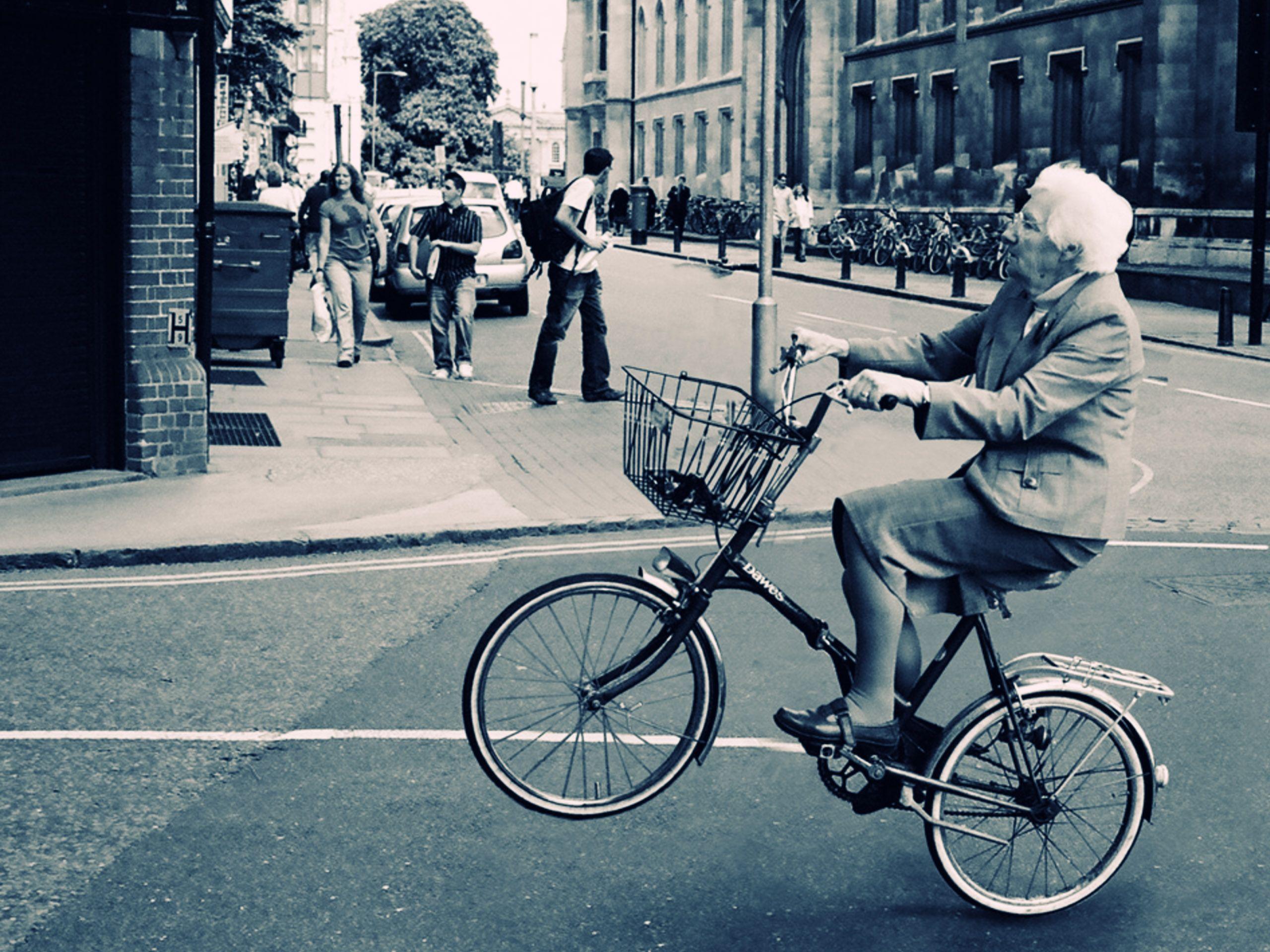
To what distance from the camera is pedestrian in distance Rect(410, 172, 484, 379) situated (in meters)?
15.5

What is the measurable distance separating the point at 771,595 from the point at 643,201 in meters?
45.5

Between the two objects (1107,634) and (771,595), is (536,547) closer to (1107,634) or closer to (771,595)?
(1107,634)

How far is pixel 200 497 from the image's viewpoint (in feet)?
31.8

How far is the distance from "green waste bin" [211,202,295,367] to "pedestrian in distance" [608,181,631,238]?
121 ft

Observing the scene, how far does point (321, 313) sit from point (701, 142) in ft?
155

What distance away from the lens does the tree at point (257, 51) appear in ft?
135

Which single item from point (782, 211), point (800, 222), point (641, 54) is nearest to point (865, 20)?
point (782, 211)

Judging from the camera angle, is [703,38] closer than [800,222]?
No

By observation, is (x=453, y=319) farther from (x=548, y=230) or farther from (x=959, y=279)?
(x=959, y=279)

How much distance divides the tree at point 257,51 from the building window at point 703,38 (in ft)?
61.3

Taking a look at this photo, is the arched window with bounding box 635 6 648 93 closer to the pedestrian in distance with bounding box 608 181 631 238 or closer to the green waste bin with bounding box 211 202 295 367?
the pedestrian in distance with bounding box 608 181 631 238

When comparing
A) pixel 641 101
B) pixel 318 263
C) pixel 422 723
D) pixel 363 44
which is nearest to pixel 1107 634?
pixel 422 723

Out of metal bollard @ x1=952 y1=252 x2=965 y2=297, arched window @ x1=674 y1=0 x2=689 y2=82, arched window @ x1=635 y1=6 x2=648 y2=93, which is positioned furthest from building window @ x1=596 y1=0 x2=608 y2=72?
metal bollard @ x1=952 y1=252 x2=965 y2=297

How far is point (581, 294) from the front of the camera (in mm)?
13695
